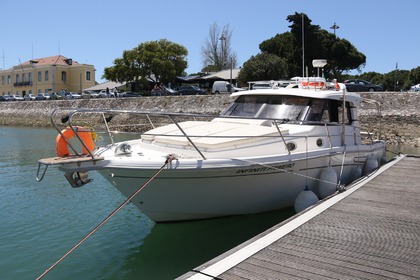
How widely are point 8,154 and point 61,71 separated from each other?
5332cm

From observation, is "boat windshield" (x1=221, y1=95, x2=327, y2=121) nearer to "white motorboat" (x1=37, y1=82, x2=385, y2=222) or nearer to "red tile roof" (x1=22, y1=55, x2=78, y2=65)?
"white motorboat" (x1=37, y1=82, x2=385, y2=222)

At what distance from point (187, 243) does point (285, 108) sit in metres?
3.49

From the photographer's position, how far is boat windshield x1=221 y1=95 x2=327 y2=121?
8.40 metres

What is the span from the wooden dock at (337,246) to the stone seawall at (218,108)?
604 cm

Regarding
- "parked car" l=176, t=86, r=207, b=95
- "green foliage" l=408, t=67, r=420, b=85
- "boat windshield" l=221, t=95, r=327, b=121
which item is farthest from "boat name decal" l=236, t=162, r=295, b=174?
"green foliage" l=408, t=67, r=420, b=85

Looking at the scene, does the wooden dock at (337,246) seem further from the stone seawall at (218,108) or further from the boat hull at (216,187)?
the stone seawall at (218,108)

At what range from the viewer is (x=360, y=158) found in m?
9.60

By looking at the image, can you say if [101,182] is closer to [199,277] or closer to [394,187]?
[394,187]

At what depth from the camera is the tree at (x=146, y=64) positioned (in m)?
47.6

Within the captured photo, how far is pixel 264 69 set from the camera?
133ft

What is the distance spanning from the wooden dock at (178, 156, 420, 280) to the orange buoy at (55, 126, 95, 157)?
9.43 ft

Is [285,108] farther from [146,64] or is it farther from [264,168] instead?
[146,64]

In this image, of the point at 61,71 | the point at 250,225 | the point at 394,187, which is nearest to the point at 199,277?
the point at 250,225

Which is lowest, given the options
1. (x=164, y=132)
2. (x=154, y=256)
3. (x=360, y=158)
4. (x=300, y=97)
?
(x=154, y=256)
